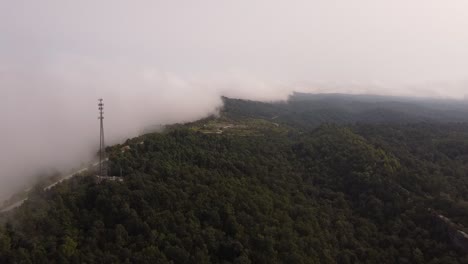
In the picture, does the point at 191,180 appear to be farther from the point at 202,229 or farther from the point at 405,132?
the point at 405,132

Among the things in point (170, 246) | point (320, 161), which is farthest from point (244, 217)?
point (320, 161)

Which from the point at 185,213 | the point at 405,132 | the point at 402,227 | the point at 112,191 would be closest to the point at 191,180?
the point at 185,213

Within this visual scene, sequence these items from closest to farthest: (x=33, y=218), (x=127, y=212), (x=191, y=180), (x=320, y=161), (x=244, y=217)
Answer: (x=33, y=218)
(x=127, y=212)
(x=244, y=217)
(x=191, y=180)
(x=320, y=161)

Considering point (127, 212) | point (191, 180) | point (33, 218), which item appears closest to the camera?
point (33, 218)

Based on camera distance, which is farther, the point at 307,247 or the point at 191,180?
the point at 191,180

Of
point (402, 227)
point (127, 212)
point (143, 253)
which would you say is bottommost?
point (402, 227)

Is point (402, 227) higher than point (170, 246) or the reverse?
the reverse
